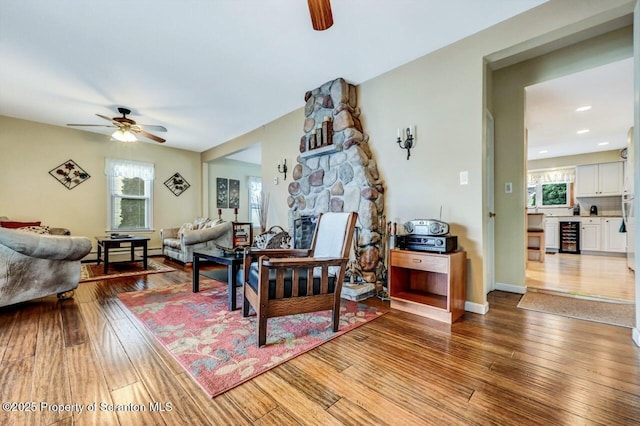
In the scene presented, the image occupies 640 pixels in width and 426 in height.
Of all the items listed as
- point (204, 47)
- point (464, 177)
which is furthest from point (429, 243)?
point (204, 47)

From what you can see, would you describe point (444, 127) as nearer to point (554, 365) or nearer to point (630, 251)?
point (554, 365)

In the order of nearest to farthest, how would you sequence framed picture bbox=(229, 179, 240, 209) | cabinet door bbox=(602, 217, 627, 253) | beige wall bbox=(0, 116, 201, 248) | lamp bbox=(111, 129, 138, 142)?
lamp bbox=(111, 129, 138, 142) < beige wall bbox=(0, 116, 201, 248) < cabinet door bbox=(602, 217, 627, 253) < framed picture bbox=(229, 179, 240, 209)

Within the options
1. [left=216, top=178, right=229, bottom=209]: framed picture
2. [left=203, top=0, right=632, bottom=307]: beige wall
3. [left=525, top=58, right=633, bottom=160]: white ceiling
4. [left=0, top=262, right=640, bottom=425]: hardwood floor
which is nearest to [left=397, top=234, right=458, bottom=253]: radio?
[left=203, top=0, right=632, bottom=307]: beige wall

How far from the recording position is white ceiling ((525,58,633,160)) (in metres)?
3.11

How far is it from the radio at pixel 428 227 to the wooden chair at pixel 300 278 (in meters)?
0.75

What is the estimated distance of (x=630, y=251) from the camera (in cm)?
395

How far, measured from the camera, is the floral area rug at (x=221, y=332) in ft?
5.12

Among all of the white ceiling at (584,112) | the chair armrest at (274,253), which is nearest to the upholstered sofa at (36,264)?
the chair armrest at (274,253)

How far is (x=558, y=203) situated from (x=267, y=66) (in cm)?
835

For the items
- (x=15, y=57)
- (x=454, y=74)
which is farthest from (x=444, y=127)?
(x=15, y=57)

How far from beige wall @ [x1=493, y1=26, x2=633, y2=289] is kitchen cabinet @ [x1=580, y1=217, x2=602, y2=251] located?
16.5 feet

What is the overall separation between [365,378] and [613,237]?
25.5 feet

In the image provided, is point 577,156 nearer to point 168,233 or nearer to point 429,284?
point 429,284

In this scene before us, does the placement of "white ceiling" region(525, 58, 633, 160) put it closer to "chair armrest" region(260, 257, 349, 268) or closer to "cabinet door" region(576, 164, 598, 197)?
"cabinet door" region(576, 164, 598, 197)
